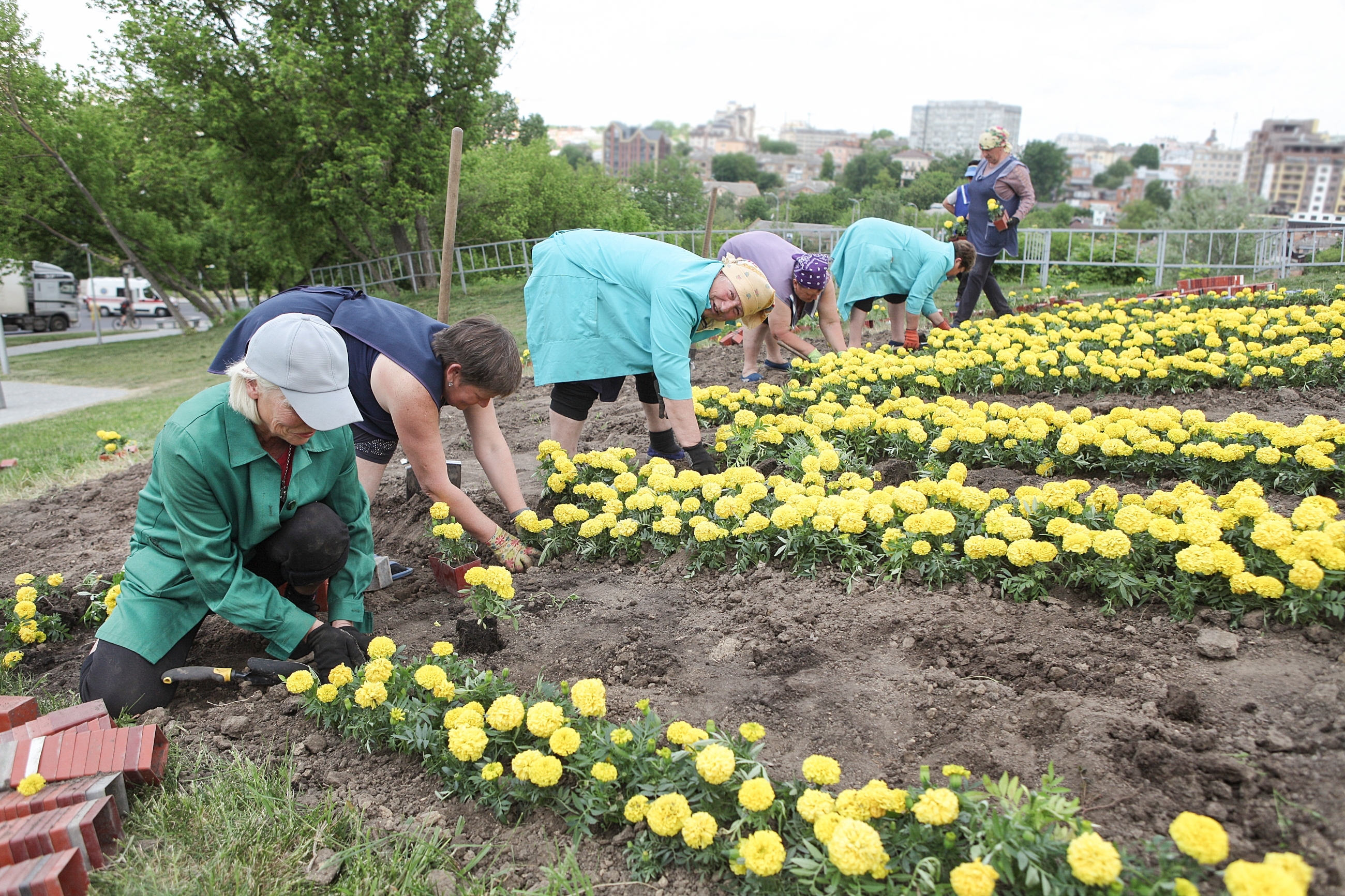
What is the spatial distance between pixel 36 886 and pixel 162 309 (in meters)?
42.3

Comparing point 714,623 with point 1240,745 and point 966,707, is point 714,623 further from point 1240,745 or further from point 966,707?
point 1240,745

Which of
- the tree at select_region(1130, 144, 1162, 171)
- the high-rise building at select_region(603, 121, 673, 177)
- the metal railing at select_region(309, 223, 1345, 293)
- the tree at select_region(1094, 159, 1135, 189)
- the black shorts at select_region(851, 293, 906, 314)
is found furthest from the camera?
the tree at select_region(1130, 144, 1162, 171)

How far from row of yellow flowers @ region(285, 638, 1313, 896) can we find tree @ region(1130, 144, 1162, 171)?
212 meters

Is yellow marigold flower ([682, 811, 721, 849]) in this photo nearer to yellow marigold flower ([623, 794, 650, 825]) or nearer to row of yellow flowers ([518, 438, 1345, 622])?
yellow marigold flower ([623, 794, 650, 825])

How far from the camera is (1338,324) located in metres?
5.89

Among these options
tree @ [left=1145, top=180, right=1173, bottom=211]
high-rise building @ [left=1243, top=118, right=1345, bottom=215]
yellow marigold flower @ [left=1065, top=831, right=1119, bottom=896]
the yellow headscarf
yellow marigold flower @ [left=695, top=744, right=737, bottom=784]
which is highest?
high-rise building @ [left=1243, top=118, right=1345, bottom=215]

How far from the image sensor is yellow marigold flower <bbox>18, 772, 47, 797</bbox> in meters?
1.99

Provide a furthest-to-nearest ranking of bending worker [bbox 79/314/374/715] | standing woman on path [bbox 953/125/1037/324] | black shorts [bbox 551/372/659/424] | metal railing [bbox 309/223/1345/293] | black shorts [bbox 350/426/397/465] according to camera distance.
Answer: metal railing [bbox 309/223/1345/293]
standing woman on path [bbox 953/125/1037/324]
black shorts [bbox 551/372/659/424]
black shorts [bbox 350/426/397/465]
bending worker [bbox 79/314/374/715]

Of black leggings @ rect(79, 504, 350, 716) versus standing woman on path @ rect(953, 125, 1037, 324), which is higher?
standing woman on path @ rect(953, 125, 1037, 324)

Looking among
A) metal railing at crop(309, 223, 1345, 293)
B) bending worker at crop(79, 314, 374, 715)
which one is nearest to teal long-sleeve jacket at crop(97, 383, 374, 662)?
bending worker at crop(79, 314, 374, 715)

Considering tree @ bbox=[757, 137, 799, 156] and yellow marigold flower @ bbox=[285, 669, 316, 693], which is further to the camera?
tree @ bbox=[757, 137, 799, 156]

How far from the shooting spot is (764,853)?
169 cm

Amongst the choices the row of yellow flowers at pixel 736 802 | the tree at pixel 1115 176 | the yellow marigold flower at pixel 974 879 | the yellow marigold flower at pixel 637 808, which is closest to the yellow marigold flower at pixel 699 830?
the row of yellow flowers at pixel 736 802

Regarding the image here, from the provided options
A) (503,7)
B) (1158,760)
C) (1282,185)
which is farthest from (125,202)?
(1282,185)
